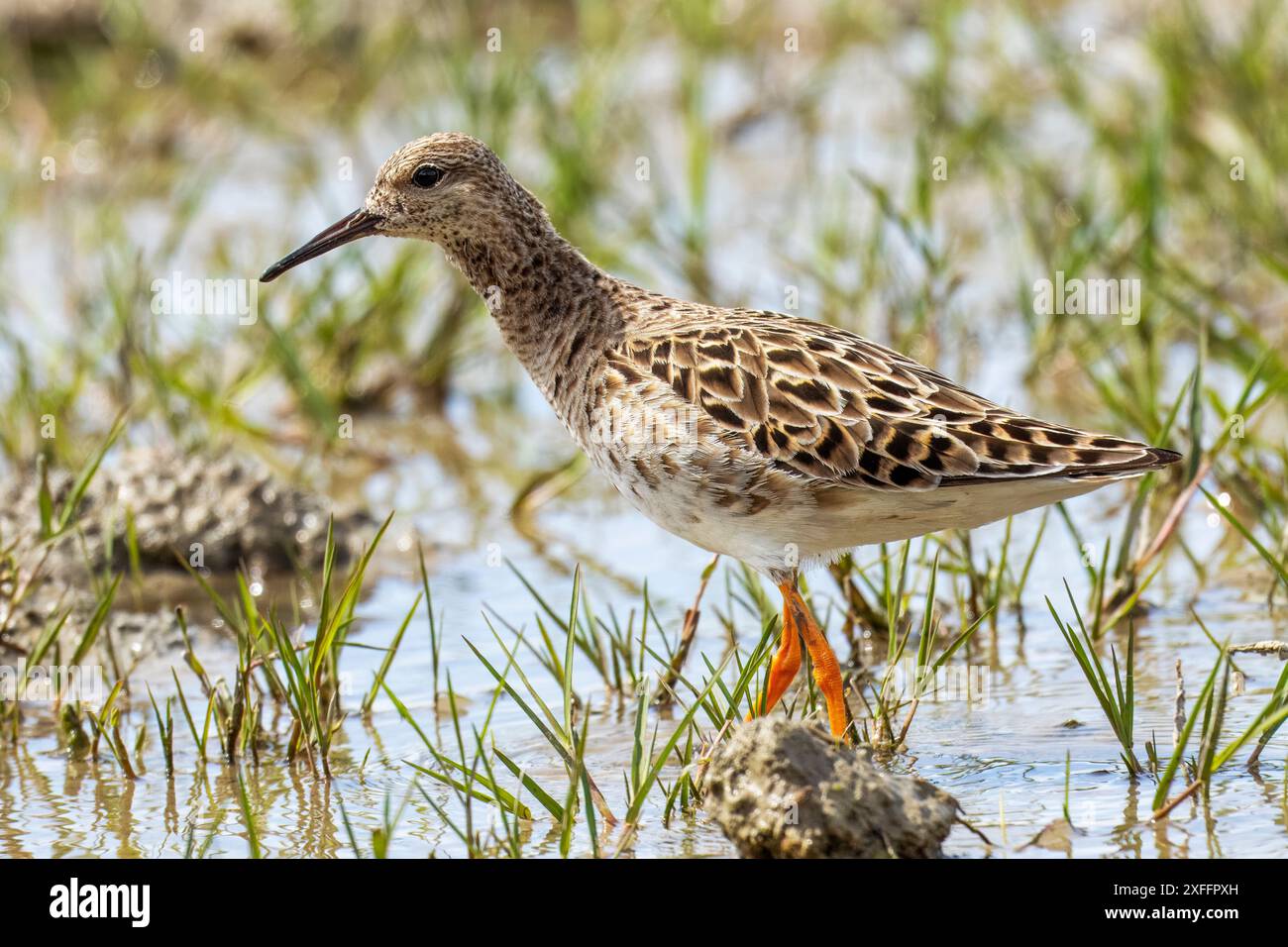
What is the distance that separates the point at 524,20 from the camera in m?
15.0

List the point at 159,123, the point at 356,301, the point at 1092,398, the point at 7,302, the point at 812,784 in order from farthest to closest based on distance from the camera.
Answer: the point at 159,123, the point at 7,302, the point at 356,301, the point at 1092,398, the point at 812,784

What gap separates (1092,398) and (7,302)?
6160 millimetres

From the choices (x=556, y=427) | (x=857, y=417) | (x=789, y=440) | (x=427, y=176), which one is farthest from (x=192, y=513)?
(x=857, y=417)

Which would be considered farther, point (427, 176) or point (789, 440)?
point (427, 176)

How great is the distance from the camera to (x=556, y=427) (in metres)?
10.6

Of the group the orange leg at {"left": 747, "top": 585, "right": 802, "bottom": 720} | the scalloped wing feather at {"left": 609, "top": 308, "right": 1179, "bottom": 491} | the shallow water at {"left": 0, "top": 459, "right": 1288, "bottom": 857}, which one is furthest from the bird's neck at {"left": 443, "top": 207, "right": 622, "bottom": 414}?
the shallow water at {"left": 0, "top": 459, "right": 1288, "bottom": 857}

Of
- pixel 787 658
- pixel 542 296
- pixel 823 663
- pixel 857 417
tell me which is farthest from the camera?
pixel 542 296

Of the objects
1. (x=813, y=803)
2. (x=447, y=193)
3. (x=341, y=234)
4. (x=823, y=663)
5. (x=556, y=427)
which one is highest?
(x=447, y=193)

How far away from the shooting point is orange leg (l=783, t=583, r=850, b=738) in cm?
623

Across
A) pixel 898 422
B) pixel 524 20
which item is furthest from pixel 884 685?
pixel 524 20

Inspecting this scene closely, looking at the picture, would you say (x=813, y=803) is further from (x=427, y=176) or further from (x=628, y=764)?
(x=427, y=176)

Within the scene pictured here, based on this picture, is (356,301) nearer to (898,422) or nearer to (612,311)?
(612,311)

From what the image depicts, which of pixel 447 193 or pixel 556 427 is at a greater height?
pixel 447 193

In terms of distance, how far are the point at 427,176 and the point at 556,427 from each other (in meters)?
3.65
